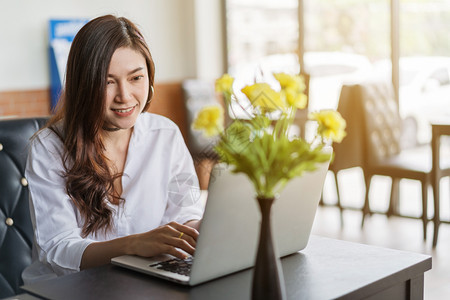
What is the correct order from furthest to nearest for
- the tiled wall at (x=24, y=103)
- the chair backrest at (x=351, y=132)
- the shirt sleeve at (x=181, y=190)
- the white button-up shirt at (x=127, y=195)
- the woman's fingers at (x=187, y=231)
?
the tiled wall at (x=24, y=103) < the chair backrest at (x=351, y=132) < the shirt sleeve at (x=181, y=190) < the white button-up shirt at (x=127, y=195) < the woman's fingers at (x=187, y=231)

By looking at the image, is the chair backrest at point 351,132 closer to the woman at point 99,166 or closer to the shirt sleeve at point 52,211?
the woman at point 99,166

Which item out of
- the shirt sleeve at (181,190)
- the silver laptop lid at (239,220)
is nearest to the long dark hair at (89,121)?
the shirt sleeve at (181,190)

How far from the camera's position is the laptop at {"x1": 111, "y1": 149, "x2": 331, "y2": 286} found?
1199 mm

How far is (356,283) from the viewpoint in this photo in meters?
1.30

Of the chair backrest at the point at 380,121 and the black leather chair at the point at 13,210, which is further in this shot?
the chair backrest at the point at 380,121

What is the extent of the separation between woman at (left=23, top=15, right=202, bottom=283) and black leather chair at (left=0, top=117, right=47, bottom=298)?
19 centimetres

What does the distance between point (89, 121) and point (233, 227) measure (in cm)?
66

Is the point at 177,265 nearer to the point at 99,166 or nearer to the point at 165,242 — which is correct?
the point at 165,242

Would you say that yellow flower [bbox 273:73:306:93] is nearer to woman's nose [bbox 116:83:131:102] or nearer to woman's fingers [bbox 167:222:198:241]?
woman's fingers [bbox 167:222:198:241]

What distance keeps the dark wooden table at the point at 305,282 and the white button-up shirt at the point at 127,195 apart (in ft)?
0.72

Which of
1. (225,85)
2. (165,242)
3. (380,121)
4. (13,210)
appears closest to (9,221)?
(13,210)

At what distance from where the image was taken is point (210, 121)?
3.29ft

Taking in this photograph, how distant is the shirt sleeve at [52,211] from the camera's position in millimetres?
1566

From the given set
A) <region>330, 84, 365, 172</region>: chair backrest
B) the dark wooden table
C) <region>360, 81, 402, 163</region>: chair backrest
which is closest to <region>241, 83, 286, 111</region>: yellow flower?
the dark wooden table
